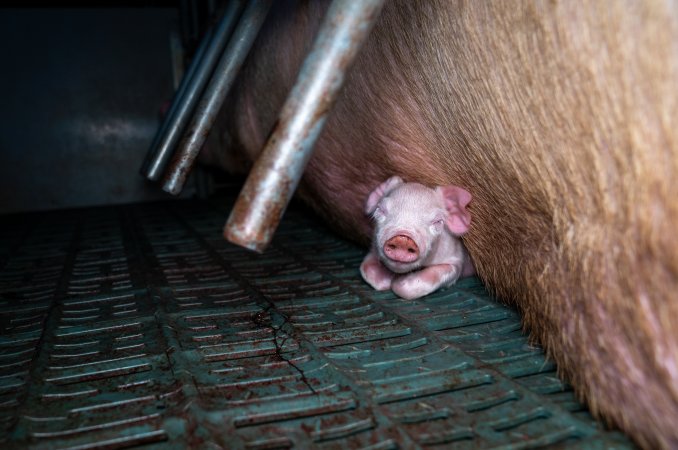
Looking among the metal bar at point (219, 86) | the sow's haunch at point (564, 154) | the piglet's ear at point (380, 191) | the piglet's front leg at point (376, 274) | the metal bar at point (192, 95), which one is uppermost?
the metal bar at point (192, 95)

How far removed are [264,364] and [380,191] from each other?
71 cm

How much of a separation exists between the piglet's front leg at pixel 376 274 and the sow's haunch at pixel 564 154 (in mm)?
248

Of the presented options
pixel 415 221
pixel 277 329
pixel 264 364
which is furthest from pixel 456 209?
pixel 264 364

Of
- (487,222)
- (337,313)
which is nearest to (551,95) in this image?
(487,222)

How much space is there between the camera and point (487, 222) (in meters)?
1.54

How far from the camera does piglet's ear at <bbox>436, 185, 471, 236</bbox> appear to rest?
160 cm

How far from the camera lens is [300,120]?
988mm

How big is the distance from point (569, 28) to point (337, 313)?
87cm

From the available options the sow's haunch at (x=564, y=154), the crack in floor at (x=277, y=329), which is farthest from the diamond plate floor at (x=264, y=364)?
the sow's haunch at (x=564, y=154)

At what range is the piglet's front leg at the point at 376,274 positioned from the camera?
1764 mm

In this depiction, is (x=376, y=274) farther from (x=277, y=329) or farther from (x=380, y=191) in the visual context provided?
(x=277, y=329)

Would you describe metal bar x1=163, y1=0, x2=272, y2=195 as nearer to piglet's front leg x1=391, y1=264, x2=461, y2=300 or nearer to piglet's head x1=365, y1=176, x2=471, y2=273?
piglet's head x1=365, y1=176, x2=471, y2=273

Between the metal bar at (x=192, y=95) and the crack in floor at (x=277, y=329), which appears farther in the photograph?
the metal bar at (x=192, y=95)

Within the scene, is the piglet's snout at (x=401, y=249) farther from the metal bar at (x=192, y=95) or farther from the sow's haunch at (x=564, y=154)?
the metal bar at (x=192, y=95)
